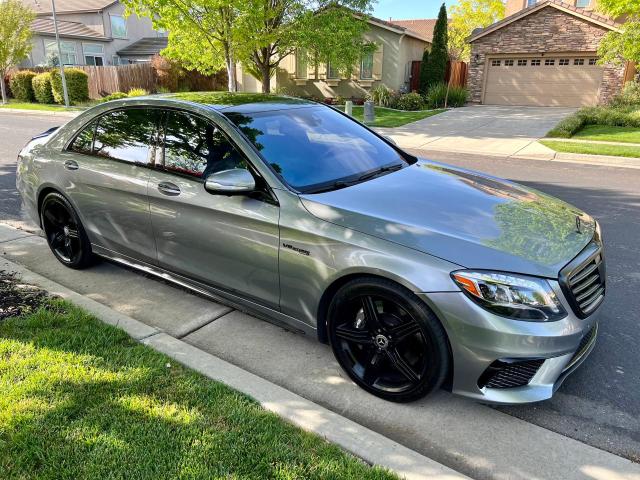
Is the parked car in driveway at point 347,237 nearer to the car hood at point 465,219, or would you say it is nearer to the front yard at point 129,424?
the car hood at point 465,219

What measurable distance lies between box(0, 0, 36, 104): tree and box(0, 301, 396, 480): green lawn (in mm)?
28982

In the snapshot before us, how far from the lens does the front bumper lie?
2480 millimetres

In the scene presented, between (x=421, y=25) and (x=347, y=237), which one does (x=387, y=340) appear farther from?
(x=421, y=25)

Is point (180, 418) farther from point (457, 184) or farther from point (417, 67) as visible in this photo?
point (417, 67)

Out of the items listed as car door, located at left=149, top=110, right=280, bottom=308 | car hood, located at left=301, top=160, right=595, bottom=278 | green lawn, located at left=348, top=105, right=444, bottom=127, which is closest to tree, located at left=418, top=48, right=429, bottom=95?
green lawn, located at left=348, top=105, right=444, bottom=127

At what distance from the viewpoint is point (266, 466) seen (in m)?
2.31

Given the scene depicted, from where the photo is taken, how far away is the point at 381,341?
287 cm

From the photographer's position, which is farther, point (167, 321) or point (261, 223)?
point (167, 321)

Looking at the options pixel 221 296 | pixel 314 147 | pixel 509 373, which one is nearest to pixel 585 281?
pixel 509 373

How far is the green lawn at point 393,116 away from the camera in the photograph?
17.5 m

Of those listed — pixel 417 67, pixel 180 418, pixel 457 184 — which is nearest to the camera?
pixel 180 418

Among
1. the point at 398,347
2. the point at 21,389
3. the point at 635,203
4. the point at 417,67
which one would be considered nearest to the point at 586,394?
the point at 398,347

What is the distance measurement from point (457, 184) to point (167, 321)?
8.02ft

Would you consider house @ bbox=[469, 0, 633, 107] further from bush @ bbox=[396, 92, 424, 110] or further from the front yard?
the front yard
